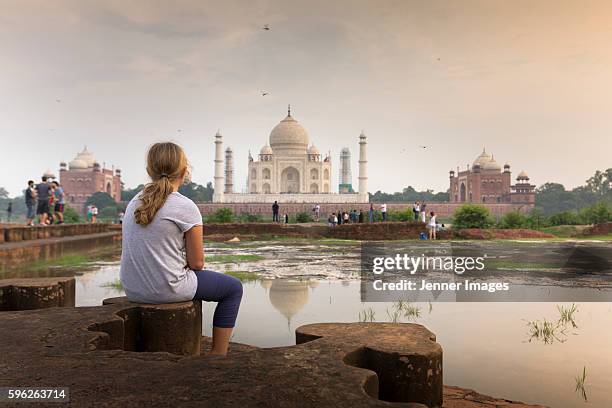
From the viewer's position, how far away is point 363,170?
43.0 meters

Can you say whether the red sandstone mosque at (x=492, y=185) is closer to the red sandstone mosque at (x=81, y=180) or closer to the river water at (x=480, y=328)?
the red sandstone mosque at (x=81, y=180)

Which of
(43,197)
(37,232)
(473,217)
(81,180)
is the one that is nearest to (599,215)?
(473,217)

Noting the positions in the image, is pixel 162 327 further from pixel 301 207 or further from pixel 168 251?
pixel 301 207

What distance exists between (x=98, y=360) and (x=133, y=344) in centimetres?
49

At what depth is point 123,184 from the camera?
56.5 m

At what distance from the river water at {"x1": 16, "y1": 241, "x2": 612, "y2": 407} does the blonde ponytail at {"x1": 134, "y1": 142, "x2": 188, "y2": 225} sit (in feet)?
2.34

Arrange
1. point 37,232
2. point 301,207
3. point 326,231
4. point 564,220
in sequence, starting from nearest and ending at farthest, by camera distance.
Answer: point 37,232, point 326,231, point 564,220, point 301,207

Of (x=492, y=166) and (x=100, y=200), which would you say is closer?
(x=100, y=200)

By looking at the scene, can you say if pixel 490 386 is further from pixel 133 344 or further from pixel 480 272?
pixel 480 272

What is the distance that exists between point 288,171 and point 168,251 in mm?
43385

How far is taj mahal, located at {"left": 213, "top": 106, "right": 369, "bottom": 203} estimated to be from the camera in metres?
42.3

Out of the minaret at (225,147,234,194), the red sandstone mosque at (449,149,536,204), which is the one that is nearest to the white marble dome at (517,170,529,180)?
the red sandstone mosque at (449,149,536,204)

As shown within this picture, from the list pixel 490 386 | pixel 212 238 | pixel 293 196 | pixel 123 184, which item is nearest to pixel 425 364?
pixel 490 386

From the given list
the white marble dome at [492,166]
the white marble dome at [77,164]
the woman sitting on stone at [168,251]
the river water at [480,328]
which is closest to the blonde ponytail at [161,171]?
the woman sitting on stone at [168,251]
